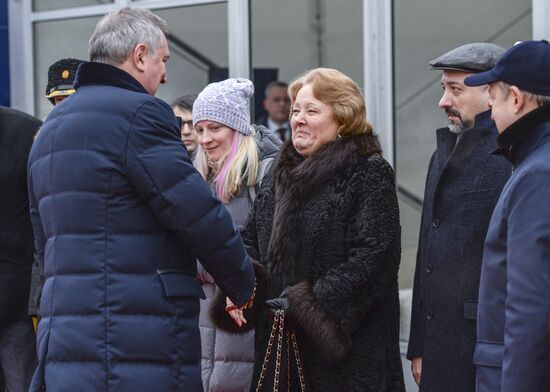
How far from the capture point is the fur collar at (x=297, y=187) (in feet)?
14.3

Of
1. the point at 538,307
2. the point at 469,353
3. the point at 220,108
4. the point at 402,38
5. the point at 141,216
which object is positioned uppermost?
the point at 402,38

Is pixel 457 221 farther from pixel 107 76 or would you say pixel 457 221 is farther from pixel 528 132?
pixel 107 76

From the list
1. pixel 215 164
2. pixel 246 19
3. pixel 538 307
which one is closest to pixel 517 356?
pixel 538 307

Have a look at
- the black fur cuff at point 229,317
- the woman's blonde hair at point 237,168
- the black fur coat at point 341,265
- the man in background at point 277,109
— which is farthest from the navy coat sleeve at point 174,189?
the man in background at point 277,109

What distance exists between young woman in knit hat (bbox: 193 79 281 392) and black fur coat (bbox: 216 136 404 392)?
1.37 feet

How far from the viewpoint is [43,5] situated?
8.77 meters

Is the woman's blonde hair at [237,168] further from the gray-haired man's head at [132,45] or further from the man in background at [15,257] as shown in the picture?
the gray-haired man's head at [132,45]

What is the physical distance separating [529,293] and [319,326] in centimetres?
125

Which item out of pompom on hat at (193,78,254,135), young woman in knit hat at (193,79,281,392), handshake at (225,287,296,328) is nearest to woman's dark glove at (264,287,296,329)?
handshake at (225,287,296,328)

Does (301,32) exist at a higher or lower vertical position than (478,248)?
higher

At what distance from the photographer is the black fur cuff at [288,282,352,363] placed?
13.8 ft

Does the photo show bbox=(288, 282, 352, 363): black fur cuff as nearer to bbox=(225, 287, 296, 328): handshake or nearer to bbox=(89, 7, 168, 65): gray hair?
bbox=(225, 287, 296, 328): handshake

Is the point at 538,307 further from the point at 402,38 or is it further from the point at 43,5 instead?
the point at 43,5

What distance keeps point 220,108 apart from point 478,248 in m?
1.62
